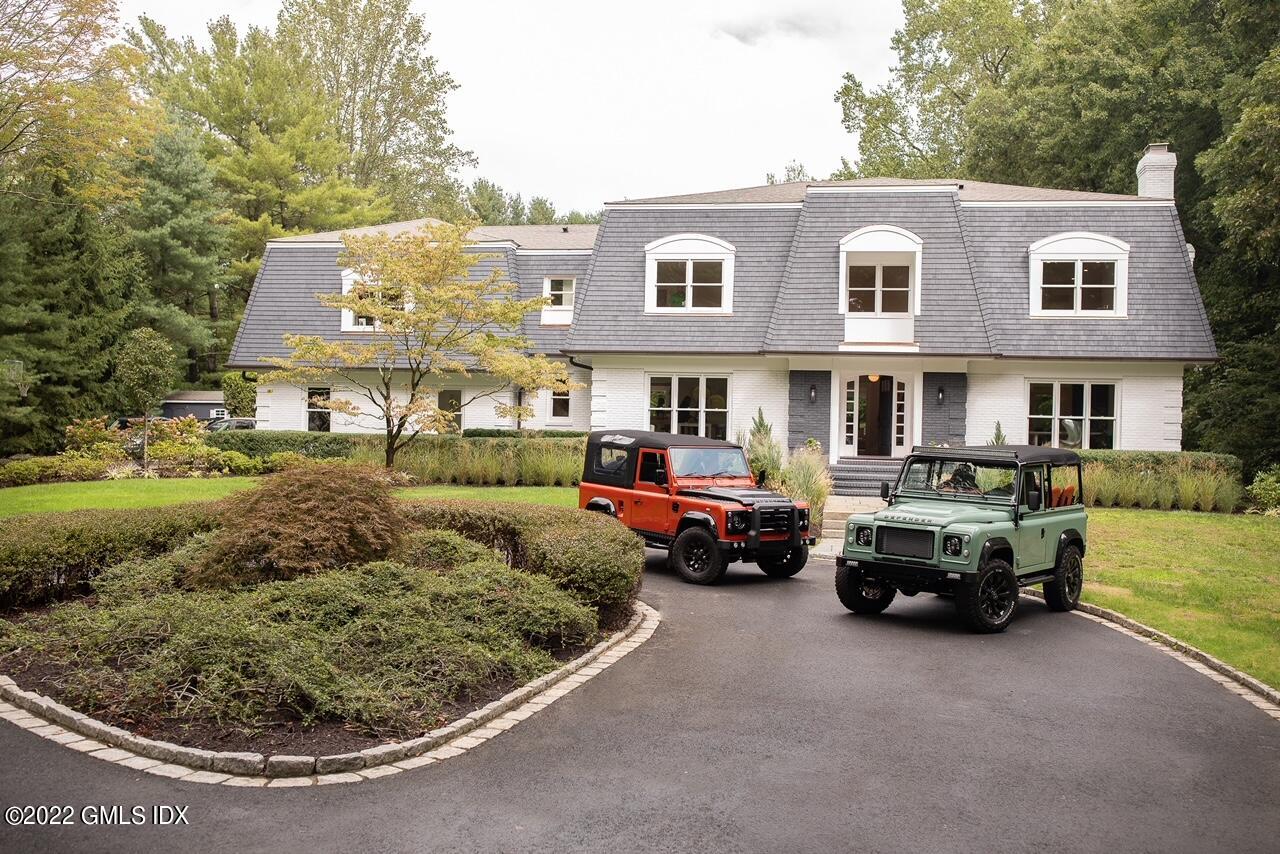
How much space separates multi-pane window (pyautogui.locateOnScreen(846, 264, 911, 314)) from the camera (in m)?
24.5

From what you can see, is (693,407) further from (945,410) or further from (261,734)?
(261,734)

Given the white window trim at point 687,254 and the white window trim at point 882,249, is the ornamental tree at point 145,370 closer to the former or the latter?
the white window trim at point 687,254

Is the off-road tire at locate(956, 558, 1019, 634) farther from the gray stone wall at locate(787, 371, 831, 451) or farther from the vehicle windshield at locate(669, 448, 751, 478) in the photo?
the gray stone wall at locate(787, 371, 831, 451)

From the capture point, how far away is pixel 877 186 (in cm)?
2508

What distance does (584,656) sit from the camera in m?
8.35

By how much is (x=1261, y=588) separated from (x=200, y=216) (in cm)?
3840

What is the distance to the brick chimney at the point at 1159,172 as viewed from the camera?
25344 mm

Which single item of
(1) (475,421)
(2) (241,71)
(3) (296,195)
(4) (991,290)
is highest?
(2) (241,71)

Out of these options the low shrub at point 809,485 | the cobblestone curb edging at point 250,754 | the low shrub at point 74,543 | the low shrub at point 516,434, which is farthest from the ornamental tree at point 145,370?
the cobblestone curb edging at point 250,754

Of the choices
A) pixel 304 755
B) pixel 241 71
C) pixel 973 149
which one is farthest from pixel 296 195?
pixel 304 755

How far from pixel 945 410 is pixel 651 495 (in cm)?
1252

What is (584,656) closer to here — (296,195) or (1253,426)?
(1253,426)

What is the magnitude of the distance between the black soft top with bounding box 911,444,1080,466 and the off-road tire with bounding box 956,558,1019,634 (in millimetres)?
1293

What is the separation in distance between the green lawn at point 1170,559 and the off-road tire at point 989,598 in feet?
5.66
